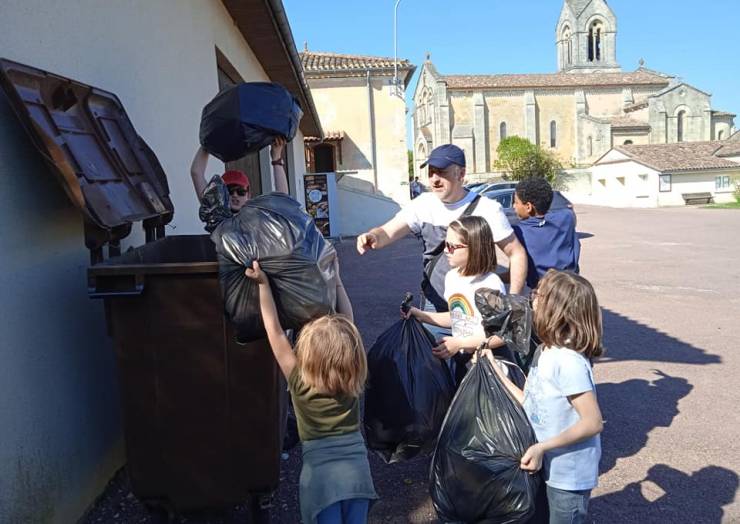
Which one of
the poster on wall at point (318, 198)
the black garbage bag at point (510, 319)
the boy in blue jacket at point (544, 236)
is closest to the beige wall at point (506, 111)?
the poster on wall at point (318, 198)

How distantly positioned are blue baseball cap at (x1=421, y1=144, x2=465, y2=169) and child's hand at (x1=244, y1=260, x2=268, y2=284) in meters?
1.35

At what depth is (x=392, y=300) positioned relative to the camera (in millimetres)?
8125

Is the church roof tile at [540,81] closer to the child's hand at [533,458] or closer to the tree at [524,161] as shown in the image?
the tree at [524,161]

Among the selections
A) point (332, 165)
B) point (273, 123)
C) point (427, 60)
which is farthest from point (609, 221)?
point (427, 60)

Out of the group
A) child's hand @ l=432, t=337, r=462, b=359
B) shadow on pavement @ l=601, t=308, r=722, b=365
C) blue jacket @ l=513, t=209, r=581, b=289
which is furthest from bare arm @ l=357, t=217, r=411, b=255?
shadow on pavement @ l=601, t=308, r=722, b=365

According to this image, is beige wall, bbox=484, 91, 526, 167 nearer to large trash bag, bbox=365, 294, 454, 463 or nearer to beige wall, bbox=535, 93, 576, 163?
beige wall, bbox=535, 93, 576, 163

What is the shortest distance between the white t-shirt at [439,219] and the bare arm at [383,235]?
0.04 metres

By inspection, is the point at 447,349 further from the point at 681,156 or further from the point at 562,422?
the point at 681,156

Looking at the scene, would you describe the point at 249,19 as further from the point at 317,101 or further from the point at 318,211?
the point at 317,101

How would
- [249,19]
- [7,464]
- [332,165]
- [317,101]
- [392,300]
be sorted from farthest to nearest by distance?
[332,165] < [317,101] < [392,300] < [249,19] < [7,464]

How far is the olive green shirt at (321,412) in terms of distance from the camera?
205 centimetres

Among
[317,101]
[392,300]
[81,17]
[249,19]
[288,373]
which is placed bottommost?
[392,300]

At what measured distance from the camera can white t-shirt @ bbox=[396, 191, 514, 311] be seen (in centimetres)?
308

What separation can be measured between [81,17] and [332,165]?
64.5 feet
